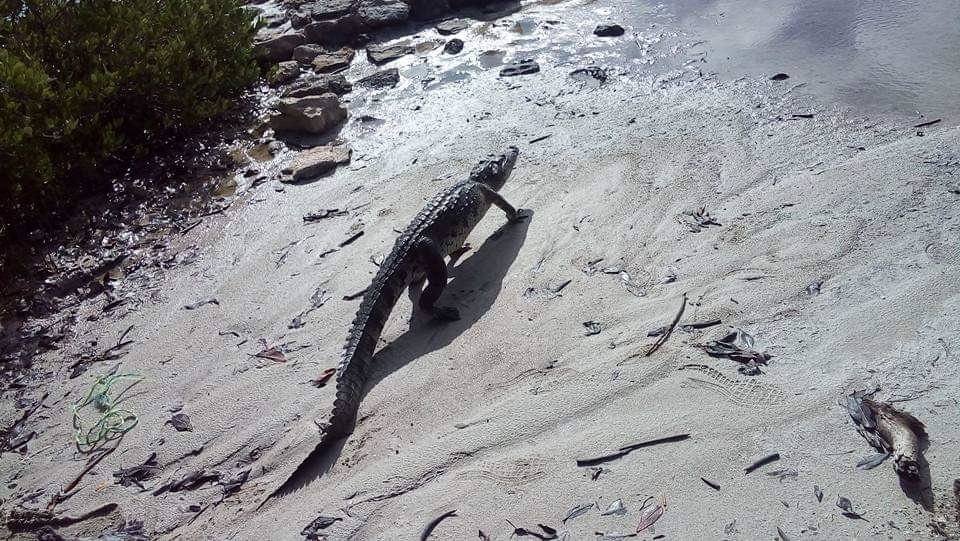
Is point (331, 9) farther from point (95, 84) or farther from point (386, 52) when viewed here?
point (95, 84)

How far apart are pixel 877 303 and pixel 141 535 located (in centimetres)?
465

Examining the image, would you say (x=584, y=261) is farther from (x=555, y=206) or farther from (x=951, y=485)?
(x=951, y=485)

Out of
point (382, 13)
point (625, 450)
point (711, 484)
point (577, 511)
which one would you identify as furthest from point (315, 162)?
point (711, 484)

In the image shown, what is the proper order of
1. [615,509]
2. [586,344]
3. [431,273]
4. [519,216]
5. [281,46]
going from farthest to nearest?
[281,46]
[519,216]
[431,273]
[586,344]
[615,509]

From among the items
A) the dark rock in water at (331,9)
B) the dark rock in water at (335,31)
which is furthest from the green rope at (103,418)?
the dark rock in water at (331,9)

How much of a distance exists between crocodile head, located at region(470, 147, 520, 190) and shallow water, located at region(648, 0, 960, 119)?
3042 mm

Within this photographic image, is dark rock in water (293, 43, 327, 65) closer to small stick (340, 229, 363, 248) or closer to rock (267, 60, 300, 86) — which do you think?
rock (267, 60, 300, 86)

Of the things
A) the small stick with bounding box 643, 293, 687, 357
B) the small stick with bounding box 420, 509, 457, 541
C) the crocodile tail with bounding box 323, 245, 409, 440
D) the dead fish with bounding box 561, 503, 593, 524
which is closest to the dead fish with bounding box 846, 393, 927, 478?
the small stick with bounding box 643, 293, 687, 357

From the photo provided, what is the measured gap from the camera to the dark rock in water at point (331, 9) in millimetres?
10617

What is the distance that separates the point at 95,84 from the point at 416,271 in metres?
4.39

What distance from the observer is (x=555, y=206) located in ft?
20.0

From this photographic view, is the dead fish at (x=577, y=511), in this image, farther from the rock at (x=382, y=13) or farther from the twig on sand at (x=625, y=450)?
the rock at (x=382, y=13)

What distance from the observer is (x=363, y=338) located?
466 centimetres

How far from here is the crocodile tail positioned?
4211 mm
